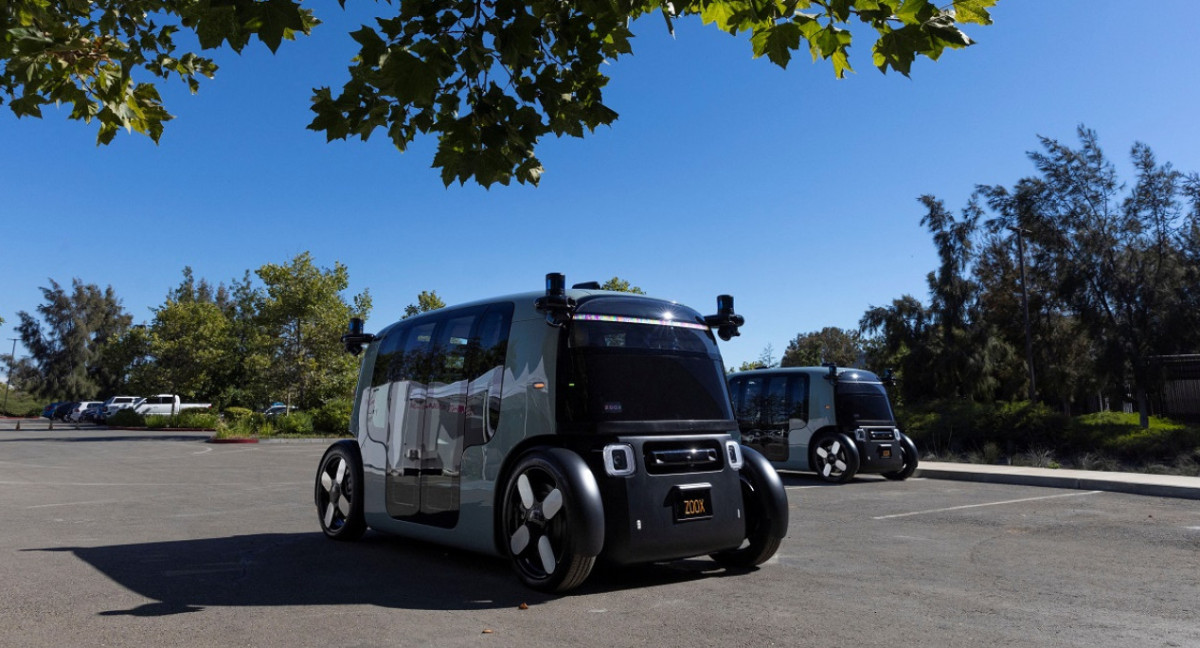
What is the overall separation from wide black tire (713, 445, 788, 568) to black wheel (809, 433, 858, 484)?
833 cm

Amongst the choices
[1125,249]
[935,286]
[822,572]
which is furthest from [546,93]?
[935,286]

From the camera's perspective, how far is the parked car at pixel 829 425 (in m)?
14.6

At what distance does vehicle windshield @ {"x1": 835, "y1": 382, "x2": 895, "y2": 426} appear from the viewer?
587 inches

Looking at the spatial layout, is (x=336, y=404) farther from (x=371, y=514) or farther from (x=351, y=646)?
(x=351, y=646)

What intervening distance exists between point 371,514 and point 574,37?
190 inches

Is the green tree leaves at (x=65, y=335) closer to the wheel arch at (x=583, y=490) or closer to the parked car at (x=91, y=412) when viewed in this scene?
the parked car at (x=91, y=412)

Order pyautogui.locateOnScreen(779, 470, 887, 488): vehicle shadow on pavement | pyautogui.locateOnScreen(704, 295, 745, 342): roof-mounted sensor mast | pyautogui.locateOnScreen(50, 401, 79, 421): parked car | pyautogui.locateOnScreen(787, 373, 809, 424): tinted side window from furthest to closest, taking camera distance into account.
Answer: pyautogui.locateOnScreen(50, 401, 79, 421): parked car → pyautogui.locateOnScreen(787, 373, 809, 424): tinted side window → pyautogui.locateOnScreen(779, 470, 887, 488): vehicle shadow on pavement → pyautogui.locateOnScreen(704, 295, 745, 342): roof-mounted sensor mast

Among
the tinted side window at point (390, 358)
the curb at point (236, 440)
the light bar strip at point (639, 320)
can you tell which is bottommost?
the curb at point (236, 440)

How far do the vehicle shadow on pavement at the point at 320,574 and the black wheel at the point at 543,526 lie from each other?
0.18 m

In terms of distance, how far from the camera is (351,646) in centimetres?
423

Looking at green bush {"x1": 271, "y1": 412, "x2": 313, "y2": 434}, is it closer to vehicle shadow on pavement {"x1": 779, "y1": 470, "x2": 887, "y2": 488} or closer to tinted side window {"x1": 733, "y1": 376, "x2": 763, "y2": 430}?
tinted side window {"x1": 733, "y1": 376, "x2": 763, "y2": 430}

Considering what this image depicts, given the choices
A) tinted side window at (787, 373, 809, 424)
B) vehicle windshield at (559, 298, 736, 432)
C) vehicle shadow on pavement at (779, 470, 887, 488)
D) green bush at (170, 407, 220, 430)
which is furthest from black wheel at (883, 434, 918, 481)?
green bush at (170, 407, 220, 430)

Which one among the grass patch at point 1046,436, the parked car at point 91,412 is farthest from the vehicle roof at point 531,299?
the parked car at point 91,412

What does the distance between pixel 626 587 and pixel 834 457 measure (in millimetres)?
9711
